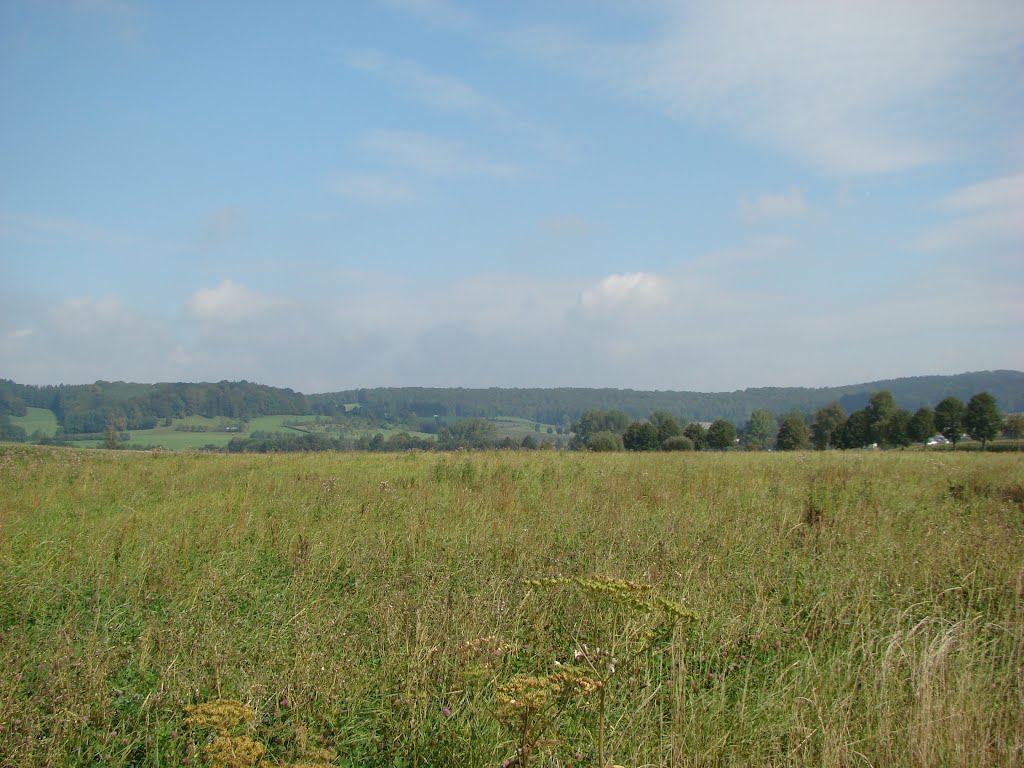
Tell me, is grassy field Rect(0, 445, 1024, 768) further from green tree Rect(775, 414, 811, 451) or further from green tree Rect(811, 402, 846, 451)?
green tree Rect(811, 402, 846, 451)

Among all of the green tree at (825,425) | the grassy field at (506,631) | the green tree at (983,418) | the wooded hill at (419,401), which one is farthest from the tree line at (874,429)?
the grassy field at (506,631)

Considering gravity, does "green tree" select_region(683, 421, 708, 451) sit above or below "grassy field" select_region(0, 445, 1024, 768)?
below

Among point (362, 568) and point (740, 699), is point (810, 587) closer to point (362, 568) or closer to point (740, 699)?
point (740, 699)

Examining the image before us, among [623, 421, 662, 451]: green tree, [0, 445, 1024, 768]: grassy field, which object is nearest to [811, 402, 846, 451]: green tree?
[623, 421, 662, 451]: green tree

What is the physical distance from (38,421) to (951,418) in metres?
110

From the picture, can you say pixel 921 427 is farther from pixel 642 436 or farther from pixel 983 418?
pixel 642 436

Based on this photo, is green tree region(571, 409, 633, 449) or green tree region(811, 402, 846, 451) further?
green tree region(571, 409, 633, 449)

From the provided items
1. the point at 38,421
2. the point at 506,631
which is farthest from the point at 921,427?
the point at 38,421

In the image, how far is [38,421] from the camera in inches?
3381

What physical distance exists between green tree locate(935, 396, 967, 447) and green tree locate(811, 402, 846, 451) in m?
12.0

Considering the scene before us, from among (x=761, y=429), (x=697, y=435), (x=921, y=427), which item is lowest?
(x=761, y=429)

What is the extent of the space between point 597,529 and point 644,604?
4218 millimetres

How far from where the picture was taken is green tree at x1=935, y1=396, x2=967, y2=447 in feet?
212

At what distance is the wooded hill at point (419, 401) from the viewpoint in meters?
97.6
